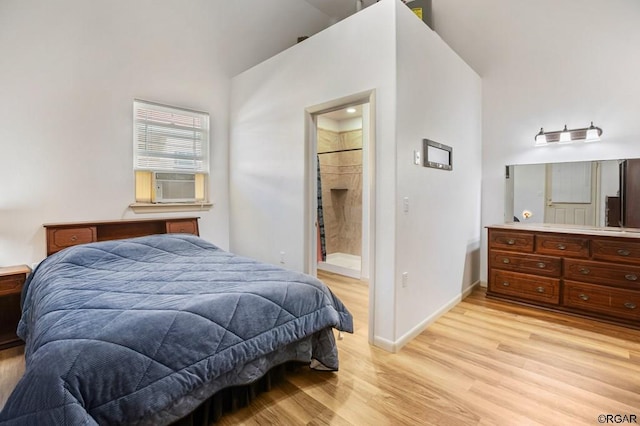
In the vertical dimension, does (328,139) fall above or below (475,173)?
above

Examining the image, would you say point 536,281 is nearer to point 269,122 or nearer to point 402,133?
point 402,133

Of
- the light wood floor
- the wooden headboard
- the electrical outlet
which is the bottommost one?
the light wood floor

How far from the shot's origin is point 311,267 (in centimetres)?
311

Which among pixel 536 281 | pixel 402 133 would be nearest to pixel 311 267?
pixel 402 133

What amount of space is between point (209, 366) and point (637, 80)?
4.33 metres

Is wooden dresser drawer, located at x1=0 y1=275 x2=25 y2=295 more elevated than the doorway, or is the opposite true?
the doorway

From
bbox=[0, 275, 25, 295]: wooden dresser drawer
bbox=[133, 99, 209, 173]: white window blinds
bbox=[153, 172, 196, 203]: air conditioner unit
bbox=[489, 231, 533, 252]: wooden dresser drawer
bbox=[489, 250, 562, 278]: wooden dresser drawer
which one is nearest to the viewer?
bbox=[0, 275, 25, 295]: wooden dresser drawer

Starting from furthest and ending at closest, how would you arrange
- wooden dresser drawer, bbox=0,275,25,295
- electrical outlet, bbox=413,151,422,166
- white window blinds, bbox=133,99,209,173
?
white window blinds, bbox=133,99,209,173 < electrical outlet, bbox=413,151,422,166 < wooden dresser drawer, bbox=0,275,25,295

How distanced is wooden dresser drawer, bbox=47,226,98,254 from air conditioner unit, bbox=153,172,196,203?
0.74 metres

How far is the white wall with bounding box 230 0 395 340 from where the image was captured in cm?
237

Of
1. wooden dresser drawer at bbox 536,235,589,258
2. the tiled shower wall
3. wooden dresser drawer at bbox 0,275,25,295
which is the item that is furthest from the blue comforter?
the tiled shower wall

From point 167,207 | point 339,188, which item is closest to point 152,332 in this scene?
point 167,207

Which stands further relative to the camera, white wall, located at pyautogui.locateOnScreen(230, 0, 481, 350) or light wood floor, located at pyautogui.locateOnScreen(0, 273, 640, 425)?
white wall, located at pyautogui.locateOnScreen(230, 0, 481, 350)

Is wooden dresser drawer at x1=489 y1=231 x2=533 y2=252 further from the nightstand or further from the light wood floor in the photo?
the nightstand
